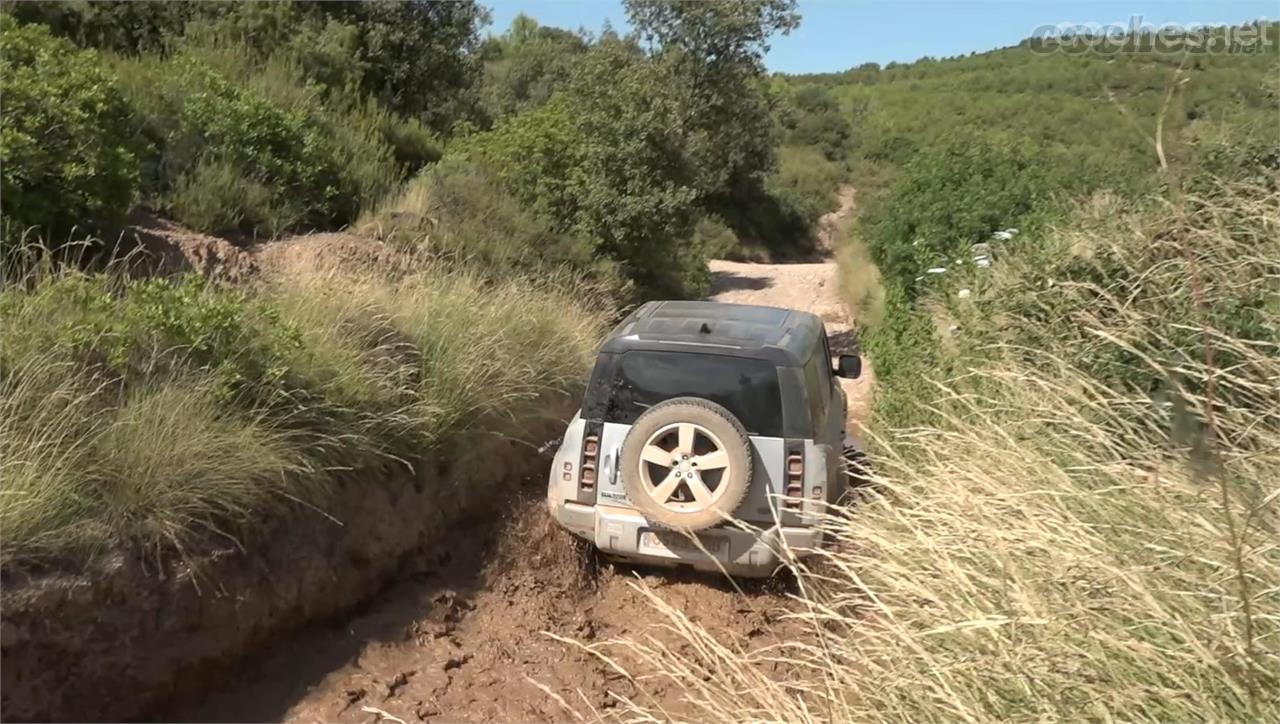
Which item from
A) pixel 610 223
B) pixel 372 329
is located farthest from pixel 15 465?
pixel 610 223

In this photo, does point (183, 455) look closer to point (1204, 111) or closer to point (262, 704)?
point (262, 704)

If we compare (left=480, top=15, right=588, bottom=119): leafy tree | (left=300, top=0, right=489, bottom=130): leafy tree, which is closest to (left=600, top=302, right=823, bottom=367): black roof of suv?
(left=300, top=0, right=489, bottom=130): leafy tree

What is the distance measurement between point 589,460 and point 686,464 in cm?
72

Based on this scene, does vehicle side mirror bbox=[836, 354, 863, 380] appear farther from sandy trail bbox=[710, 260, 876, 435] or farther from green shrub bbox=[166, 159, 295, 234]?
green shrub bbox=[166, 159, 295, 234]

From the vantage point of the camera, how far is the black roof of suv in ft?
18.4

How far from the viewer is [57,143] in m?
6.88

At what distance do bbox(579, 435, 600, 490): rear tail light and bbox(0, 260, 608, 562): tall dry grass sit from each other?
1171 mm

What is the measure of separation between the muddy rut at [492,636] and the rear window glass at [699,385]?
3.41 feet

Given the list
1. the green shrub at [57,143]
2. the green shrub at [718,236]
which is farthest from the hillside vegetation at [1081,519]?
the green shrub at [718,236]

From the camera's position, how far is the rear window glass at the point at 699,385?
5527mm

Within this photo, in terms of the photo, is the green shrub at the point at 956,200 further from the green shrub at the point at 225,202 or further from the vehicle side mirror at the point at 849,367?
the green shrub at the point at 225,202

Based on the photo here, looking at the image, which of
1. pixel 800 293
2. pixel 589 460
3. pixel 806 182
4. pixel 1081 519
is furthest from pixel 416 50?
pixel 806 182

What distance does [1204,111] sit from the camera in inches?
487

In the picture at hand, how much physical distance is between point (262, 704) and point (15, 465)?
1.55 meters
